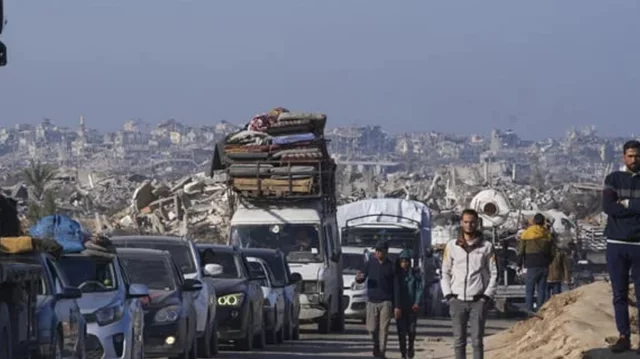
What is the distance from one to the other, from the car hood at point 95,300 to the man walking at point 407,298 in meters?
5.58

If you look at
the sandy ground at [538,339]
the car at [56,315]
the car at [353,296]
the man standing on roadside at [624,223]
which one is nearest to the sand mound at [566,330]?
the sandy ground at [538,339]

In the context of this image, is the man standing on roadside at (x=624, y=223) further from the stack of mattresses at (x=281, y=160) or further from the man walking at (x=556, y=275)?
the stack of mattresses at (x=281, y=160)

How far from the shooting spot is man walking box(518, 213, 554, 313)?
29094 millimetres

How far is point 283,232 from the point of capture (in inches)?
1385

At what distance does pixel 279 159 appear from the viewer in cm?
3553

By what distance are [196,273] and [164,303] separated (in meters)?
3.54

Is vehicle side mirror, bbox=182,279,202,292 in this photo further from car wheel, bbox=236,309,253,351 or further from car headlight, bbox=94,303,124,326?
car wheel, bbox=236,309,253,351

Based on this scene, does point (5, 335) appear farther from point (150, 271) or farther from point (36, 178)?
point (36, 178)

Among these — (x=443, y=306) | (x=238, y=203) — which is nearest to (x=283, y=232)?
(x=238, y=203)

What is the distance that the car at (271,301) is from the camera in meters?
29.1

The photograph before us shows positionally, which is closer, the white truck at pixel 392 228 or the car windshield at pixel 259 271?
the car windshield at pixel 259 271

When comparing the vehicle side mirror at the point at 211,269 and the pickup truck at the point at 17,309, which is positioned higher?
the pickup truck at the point at 17,309

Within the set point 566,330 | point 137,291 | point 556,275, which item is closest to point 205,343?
point 137,291

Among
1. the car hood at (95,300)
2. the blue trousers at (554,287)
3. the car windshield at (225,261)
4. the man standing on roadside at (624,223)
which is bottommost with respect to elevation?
the blue trousers at (554,287)
